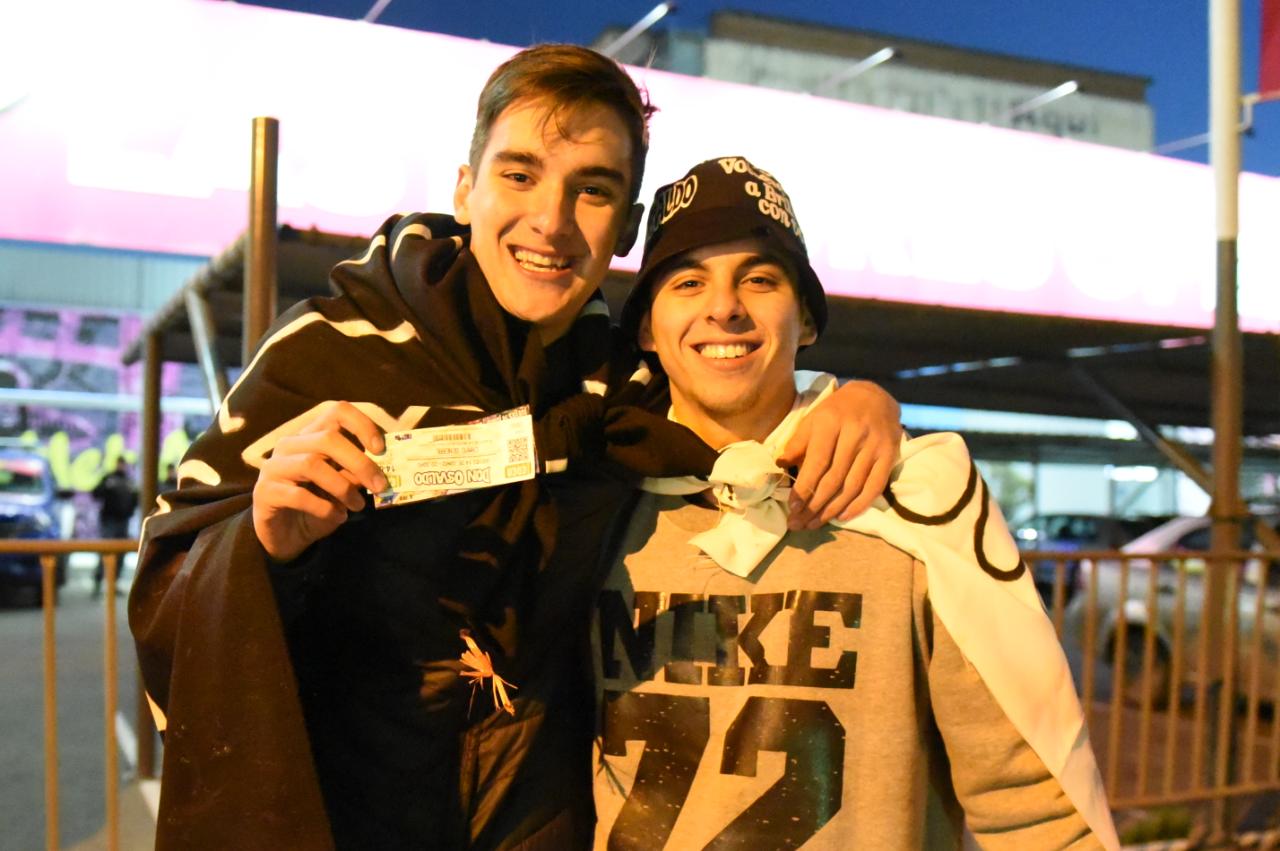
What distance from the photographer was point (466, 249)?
1658 millimetres

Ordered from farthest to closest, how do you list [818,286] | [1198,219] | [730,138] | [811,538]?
[1198,219], [730,138], [818,286], [811,538]

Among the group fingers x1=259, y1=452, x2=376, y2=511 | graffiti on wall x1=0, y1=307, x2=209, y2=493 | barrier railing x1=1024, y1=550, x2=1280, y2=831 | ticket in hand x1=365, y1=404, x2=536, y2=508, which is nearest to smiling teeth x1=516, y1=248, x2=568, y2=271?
ticket in hand x1=365, y1=404, x2=536, y2=508

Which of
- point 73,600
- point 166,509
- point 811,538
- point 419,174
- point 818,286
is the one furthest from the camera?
point 73,600

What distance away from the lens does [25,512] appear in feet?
43.1

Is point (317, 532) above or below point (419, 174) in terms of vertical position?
below

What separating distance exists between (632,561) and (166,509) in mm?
703

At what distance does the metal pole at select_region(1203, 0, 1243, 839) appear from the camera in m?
4.83

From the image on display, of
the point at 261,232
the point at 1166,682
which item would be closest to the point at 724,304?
the point at 261,232

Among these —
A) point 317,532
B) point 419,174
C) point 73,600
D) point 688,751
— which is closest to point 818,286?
point 688,751

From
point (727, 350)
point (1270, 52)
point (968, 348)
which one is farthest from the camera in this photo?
point (968, 348)

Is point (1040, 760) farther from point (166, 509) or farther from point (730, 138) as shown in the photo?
point (730, 138)

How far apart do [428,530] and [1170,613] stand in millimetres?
7387

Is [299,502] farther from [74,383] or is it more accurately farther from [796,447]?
[74,383]

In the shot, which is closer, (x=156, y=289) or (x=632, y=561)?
(x=632, y=561)
